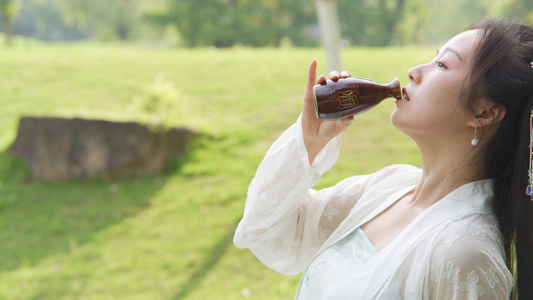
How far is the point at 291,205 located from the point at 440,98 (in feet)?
2.35

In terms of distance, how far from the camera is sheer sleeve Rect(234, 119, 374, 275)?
6.77 ft


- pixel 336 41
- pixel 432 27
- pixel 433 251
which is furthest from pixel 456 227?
pixel 432 27

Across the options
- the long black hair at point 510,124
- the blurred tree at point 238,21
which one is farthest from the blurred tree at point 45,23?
the long black hair at point 510,124

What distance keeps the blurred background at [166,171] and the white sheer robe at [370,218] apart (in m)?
0.71

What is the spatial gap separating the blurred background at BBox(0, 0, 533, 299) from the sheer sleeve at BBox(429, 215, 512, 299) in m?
0.78

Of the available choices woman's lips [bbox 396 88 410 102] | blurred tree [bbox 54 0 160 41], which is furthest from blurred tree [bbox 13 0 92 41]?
woman's lips [bbox 396 88 410 102]

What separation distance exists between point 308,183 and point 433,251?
23.5 inches

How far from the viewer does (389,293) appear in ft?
5.40

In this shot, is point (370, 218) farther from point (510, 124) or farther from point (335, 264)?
point (510, 124)

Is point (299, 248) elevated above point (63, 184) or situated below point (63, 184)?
above

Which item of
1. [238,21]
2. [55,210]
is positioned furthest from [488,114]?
[238,21]

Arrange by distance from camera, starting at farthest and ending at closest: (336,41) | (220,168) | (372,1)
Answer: (372,1) < (336,41) < (220,168)

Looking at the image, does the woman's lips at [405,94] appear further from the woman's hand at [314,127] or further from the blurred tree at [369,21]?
the blurred tree at [369,21]

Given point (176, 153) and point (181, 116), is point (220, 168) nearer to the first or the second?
point (176, 153)
